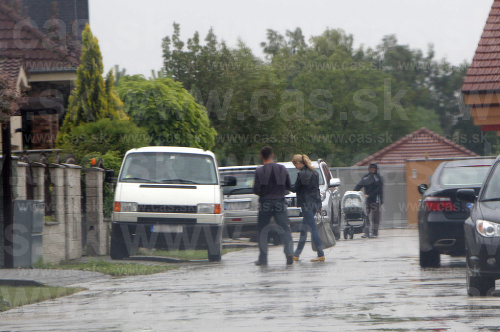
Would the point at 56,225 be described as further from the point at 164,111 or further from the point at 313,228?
the point at 164,111

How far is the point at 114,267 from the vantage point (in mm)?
15039

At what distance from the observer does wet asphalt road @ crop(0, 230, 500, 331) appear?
7715mm

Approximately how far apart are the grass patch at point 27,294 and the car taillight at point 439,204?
15.3 ft

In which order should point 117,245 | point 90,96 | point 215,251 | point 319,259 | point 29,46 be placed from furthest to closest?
point 29,46, point 90,96, point 117,245, point 215,251, point 319,259

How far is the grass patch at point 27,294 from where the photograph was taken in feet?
33.3

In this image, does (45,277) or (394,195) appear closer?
(45,277)

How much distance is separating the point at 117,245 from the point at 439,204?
599 cm

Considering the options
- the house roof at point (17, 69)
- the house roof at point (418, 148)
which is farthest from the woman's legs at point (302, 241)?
the house roof at point (418, 148)

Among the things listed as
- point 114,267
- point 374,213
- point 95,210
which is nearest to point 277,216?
point 114,267

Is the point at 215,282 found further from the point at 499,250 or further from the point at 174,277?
the point at 499,250

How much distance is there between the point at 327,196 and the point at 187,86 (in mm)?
26350

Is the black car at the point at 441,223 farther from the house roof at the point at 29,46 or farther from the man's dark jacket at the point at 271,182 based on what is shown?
the house roof at the point at 29,46

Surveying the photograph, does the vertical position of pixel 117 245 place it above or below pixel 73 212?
below

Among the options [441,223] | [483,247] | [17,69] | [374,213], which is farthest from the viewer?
[17,69]
